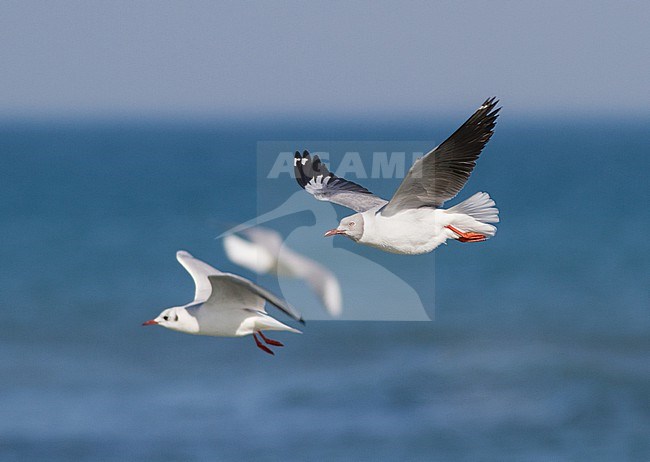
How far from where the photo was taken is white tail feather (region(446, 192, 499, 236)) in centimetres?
1145

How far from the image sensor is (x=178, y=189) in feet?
224

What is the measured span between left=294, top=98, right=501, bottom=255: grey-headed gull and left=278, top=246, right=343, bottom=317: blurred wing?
2.03ft

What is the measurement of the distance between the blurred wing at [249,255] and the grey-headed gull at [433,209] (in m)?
0.80

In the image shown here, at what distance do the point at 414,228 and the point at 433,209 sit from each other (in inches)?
12.4

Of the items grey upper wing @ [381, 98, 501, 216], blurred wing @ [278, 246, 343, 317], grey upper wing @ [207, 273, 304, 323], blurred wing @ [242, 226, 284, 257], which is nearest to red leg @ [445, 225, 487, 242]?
grey upper wing @ [381, 98, 501, 216]

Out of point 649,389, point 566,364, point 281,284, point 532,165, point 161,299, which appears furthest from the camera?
point 532,165

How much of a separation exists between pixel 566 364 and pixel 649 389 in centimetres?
294

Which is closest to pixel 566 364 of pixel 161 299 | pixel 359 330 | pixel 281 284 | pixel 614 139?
pixel 359 330

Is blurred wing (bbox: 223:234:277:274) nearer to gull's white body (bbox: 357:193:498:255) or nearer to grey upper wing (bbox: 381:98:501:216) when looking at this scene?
gull's white body (bbox: 357:193:498:255)

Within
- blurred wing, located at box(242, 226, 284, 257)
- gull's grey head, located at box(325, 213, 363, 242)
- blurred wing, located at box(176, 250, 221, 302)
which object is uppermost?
gull's grey head, located at box(325, 213, 363, 242)

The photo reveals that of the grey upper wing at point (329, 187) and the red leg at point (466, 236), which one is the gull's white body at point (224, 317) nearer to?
the red leg at point (466, 236)

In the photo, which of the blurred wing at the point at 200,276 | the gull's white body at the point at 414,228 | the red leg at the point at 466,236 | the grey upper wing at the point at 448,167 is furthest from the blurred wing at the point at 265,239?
the red leg at the point at 466,236

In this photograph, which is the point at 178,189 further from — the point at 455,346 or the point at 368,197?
the point at 368,197

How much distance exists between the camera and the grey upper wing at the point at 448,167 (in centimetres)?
1091
